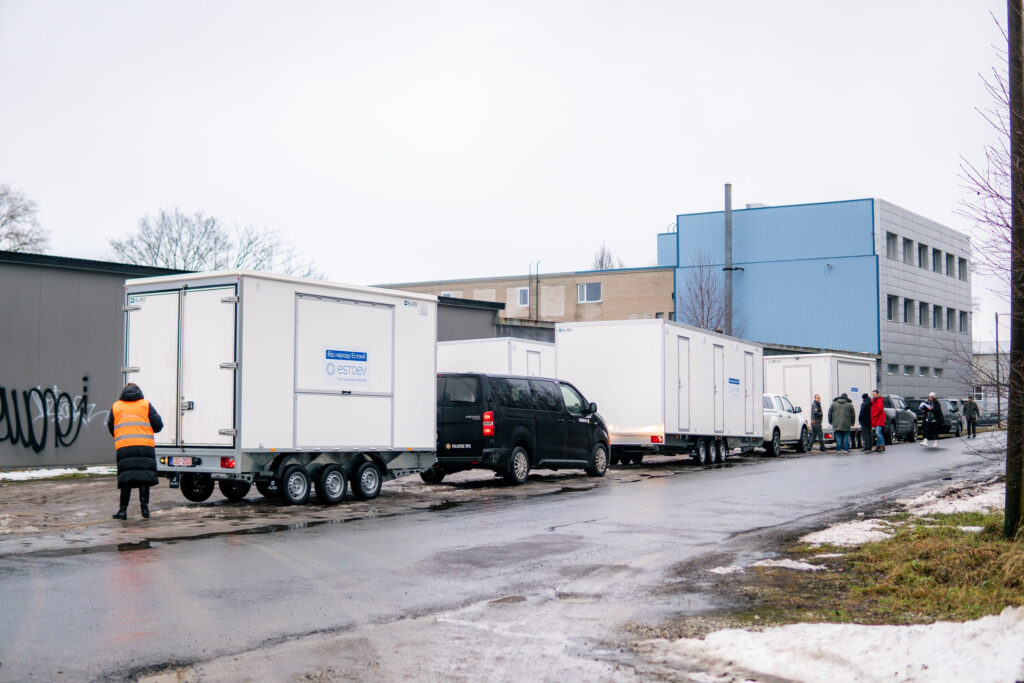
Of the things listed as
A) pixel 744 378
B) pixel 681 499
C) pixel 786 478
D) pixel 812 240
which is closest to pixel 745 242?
pixel 812 240

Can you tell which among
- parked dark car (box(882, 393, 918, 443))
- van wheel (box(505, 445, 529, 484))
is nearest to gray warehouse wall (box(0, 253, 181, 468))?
van wheel (box(505, 445, 529, 484))

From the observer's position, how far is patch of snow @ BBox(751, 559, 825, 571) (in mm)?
9289

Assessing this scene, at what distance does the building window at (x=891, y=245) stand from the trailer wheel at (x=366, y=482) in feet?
161

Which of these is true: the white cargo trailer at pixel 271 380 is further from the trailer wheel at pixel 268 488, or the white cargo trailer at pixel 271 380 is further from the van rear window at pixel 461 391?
the van rear window at pixel 461 391

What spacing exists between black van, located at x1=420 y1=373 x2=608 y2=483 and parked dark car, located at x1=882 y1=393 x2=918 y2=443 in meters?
20.1

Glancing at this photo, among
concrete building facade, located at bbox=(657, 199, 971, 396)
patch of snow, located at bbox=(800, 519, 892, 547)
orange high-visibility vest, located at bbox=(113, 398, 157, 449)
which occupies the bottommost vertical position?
patch of snow, located at bbox=(800, 519, 892, 547)

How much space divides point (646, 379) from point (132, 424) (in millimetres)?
12540

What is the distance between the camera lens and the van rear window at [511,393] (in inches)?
717

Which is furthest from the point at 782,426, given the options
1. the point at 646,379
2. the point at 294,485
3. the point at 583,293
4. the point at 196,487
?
the point at 583,293

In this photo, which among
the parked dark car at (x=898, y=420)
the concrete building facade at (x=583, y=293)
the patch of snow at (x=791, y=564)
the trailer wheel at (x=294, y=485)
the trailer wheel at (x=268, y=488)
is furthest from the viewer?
the concrete building facade at (x=583, y=293)

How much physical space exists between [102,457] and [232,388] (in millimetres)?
11293

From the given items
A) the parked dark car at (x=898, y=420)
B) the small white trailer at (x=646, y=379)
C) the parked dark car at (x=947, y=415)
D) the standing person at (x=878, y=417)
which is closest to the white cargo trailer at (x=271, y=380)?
the small white trailer at (x=646, y=379)

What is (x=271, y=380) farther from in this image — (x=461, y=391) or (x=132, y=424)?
(x=461, y=391)

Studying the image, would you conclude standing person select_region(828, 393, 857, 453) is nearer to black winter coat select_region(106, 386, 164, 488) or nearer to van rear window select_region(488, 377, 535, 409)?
van rear window select_region(488, 377, 535, 409)
